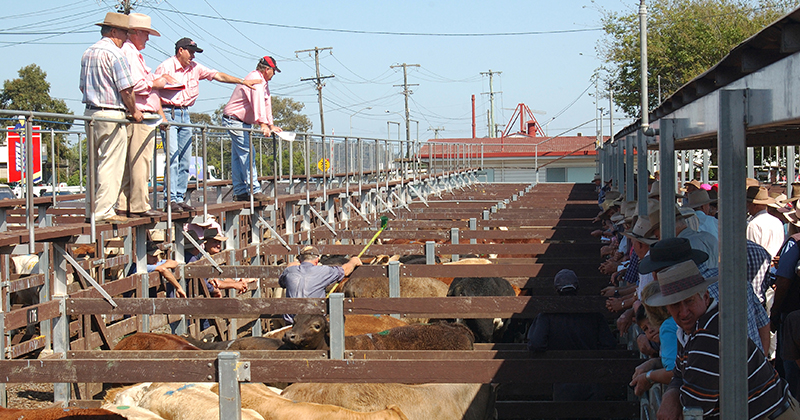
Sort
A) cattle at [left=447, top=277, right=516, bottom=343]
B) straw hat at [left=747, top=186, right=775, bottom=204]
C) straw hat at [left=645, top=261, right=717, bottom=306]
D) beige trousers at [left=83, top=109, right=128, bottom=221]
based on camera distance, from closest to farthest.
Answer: straw hat at [left=645, top=261, right=717, bottom=306]
beige trousers at [left=83, top=109, right=128, bottom=221]
straw hat at [left=747, top=186, right=775, bottom=204]
cattle at [left=447, top=277, right=516, bottom=343]

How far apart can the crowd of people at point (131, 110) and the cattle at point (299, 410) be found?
2622mm

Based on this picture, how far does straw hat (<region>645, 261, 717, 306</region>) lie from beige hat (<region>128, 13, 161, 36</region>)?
5.35 metres

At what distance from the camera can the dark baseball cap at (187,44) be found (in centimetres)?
895

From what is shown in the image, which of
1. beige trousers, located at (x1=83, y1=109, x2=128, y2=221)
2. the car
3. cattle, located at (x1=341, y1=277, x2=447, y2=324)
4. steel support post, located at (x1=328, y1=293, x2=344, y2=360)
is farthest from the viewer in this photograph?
the car

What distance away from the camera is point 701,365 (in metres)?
3.32

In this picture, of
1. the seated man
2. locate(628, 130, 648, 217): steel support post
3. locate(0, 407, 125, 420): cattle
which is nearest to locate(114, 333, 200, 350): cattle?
locate(0, 407, 125, 420): cattle

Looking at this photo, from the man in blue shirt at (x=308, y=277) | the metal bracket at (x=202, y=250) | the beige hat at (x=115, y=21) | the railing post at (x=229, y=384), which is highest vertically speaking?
the beige hat at (x=115, y=21)

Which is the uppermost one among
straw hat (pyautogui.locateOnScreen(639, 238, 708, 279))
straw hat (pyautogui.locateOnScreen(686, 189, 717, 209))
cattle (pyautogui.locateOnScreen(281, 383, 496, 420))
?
straw hat (pyautogui.locateOnScreen(686, 189, 717, 209))

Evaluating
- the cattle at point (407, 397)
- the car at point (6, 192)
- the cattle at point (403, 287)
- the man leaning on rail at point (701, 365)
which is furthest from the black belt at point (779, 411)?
the car at point (6, 192)

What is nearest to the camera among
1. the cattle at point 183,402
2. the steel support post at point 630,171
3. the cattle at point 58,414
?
the cattle at point 58,414

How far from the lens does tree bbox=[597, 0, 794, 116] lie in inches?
1347

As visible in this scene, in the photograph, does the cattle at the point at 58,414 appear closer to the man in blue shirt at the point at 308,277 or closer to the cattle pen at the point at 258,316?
the cattle pen at the point at 258,316

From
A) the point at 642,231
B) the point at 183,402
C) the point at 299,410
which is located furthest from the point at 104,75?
the point at 642,231

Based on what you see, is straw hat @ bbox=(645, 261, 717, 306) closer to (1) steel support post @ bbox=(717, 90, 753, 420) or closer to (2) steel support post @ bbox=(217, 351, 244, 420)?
(1) steel support post @ bbox=(717, 90, 753, 420)
